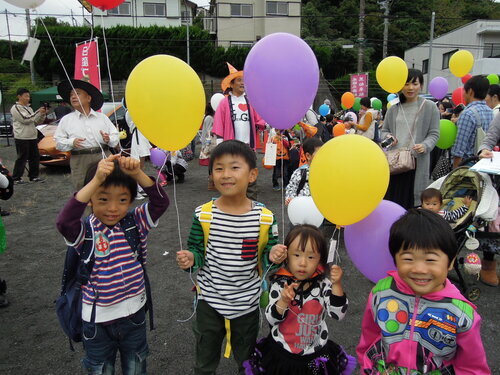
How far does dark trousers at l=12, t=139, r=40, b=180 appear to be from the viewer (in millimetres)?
7848

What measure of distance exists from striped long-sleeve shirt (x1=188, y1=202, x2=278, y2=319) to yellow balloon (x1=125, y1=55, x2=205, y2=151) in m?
0.46

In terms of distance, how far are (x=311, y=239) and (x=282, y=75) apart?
95cm

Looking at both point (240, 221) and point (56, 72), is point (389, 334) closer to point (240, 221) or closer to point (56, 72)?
point (240, 221)

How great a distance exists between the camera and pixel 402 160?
12.0 ft

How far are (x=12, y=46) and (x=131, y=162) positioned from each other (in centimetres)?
3834

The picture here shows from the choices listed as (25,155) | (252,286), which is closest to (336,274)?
(252,286)

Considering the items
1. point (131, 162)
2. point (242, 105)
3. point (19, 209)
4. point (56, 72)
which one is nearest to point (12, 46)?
point (56, 72)

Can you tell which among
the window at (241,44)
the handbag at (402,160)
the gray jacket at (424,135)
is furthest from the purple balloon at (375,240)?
the window at (241,44)

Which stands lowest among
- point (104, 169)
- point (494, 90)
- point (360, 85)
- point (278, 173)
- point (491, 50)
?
point (278, 173)

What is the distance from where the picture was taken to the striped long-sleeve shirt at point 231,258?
1.92 meters

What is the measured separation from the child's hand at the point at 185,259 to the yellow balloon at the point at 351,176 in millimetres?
741

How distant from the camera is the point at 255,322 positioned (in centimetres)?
204

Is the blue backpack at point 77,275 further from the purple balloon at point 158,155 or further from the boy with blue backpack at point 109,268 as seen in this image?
the purple balloon at point 158,155

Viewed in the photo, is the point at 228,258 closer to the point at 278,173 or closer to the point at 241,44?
the point at 278,173
